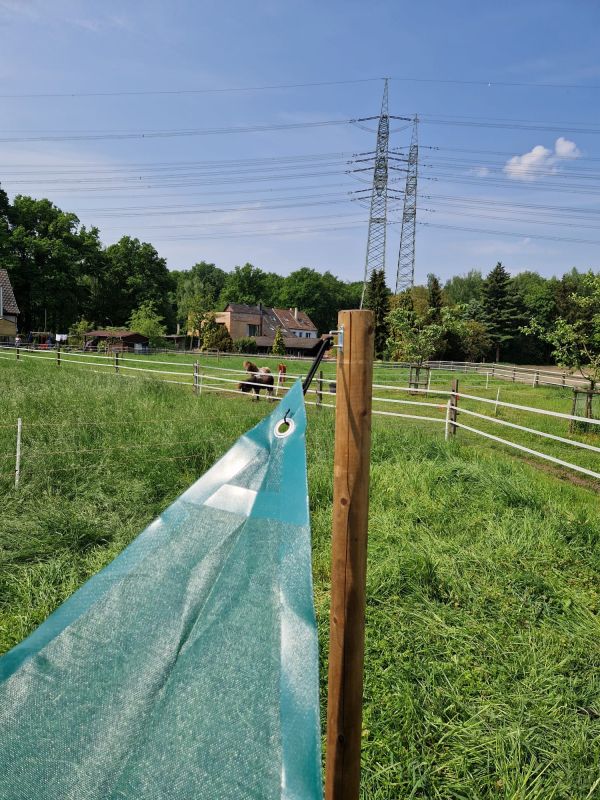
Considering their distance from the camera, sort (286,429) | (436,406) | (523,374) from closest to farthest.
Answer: (286,429) < (436,406) < (523,374)

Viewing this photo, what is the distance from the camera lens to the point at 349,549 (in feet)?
5.16

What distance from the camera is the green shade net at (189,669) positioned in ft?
4.65

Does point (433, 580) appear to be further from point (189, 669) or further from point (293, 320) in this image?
point (293, 320)

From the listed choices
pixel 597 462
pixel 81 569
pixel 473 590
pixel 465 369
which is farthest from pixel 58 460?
pixel 465 369

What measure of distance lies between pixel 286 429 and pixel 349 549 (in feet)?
1.37

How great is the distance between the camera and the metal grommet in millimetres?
1710

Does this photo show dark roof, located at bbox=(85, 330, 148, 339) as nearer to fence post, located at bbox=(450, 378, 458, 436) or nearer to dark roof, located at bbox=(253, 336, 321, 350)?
dark roof, located at bbox=(253, 336, 321, 350)

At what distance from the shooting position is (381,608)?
12.0ft

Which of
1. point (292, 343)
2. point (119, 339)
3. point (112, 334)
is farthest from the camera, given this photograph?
point (292, 343)

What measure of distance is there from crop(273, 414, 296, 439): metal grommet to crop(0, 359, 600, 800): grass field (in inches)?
67.7

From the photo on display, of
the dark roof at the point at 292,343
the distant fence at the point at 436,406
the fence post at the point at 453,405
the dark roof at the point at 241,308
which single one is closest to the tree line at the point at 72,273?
the dark roof at the point at 241,308

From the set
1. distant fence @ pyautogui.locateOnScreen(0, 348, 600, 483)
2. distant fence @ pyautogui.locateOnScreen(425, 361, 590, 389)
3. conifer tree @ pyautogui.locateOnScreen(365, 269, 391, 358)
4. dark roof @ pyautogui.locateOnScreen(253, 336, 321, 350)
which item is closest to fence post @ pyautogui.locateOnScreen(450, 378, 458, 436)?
distant fence @ pyautogui.locateOnScreen(0, 348, 600, 483)

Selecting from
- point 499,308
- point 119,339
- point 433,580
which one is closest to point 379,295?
point 499,308

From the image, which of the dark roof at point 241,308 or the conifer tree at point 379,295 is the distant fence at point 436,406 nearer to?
the conifer tree at point 379,295
